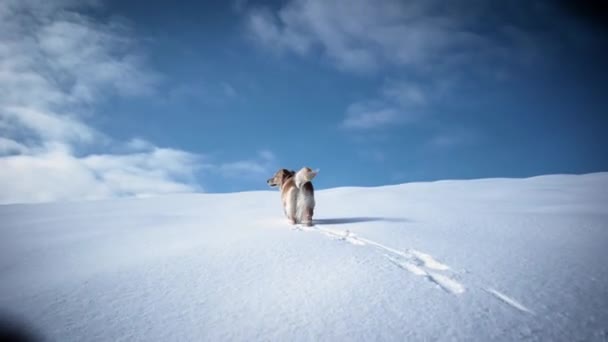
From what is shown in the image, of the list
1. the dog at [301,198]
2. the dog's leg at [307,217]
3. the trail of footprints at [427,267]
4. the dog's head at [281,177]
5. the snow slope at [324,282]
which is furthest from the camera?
the dog's head at [281,177]

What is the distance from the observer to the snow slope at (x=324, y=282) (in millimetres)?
1890

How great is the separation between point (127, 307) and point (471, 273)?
9.17ft

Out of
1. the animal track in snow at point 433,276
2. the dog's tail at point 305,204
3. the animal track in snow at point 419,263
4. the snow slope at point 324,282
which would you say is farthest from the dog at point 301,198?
the animal track in snow at point 433,276

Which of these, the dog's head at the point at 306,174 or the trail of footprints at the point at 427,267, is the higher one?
the dog's head at the point at 306,174

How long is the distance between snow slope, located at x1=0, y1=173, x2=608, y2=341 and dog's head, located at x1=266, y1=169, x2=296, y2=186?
1.28 meters

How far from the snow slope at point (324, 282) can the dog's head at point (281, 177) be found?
4.20 feet

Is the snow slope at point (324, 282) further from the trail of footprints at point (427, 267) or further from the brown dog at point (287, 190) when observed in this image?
the brown dog at point (287, 190)

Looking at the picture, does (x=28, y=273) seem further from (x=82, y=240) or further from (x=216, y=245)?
(x=216, y=245)

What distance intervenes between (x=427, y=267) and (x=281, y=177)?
3.73 meters

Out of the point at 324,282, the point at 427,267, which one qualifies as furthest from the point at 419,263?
the point at 324,282

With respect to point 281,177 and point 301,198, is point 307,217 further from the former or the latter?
point 281,177

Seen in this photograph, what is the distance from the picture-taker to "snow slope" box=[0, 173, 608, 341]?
1890 mm

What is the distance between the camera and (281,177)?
6.09 metres

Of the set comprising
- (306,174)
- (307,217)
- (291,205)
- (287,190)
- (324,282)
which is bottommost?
(324,282)
